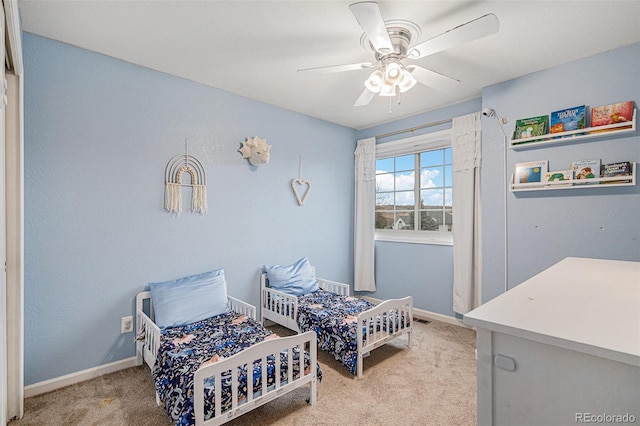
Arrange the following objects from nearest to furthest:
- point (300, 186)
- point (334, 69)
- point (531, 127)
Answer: point (334, 69) < point (531, 127) < point (300, 186)

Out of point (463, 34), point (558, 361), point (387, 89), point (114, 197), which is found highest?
point (463, 34)

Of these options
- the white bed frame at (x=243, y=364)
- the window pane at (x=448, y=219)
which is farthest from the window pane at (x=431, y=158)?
the white bed frame at (x=243, y=364)

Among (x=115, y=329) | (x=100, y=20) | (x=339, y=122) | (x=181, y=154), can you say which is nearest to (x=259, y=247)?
(x=181, y=154)

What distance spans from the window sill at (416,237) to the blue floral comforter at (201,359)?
2110 mm

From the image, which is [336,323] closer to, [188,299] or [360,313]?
[360,313]

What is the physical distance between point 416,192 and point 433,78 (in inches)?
73.2

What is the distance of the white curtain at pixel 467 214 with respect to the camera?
122 inches

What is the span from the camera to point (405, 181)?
12.9ft

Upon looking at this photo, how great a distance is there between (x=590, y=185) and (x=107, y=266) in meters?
3.67

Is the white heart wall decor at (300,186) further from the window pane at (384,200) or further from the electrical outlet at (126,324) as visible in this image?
the electrical outlet at (126,324)

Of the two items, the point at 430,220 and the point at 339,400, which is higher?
the point at 430,220

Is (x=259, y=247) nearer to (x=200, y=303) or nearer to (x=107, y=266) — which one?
(x=200, y=303)

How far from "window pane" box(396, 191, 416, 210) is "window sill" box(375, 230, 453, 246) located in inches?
12.6

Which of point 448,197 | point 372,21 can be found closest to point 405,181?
point 448,197
